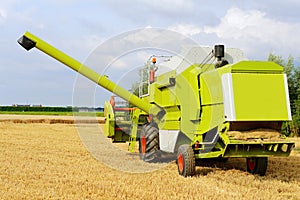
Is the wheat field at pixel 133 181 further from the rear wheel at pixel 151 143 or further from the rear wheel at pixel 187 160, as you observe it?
the rear wheel at pixel 151 143

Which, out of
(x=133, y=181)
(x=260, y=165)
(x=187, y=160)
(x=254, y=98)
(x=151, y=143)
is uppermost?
(x=254, y=98)

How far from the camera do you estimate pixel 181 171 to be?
24.9 ft

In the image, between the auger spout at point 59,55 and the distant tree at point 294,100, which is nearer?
the auger spout at point 59,55

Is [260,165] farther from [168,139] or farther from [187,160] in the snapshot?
[168,139]

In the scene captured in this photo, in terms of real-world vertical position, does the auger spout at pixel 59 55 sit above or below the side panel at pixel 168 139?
above

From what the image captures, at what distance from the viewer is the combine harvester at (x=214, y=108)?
675cm

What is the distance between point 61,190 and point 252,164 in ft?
12.8

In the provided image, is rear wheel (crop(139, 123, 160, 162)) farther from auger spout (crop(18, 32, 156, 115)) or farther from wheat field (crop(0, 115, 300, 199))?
auger spout (crop(18, 32, 156, 115))

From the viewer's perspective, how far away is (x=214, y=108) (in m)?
7.13

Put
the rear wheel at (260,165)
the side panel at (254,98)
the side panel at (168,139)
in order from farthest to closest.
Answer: the side panel at (168,139)
the rear wheel at (260,165)
the side panel at (254,98)

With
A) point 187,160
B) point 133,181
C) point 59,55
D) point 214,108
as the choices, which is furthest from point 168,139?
point 59,55

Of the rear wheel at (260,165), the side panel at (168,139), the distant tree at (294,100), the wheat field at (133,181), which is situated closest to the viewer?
the wheat field at (133,181)

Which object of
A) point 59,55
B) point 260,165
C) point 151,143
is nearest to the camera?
point 260,165

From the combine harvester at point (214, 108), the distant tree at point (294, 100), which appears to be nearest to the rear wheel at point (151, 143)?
the combine harvester at point (214, 108)
